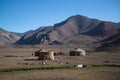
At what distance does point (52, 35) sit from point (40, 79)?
520 feet

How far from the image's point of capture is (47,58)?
46000 mm

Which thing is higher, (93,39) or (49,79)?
(93,39)

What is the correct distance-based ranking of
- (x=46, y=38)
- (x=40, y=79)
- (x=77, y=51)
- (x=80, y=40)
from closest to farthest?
1. (x=40, y=79)
2. (x=77, y=51)
3. (x=80, y=40)
4. (x=46, y=38)

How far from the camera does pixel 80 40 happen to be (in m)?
160

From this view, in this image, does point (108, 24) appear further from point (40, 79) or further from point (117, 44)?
point (40, 79)

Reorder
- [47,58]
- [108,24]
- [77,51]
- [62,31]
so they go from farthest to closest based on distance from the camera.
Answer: [62,31]
[108,24]
[77,51]
[47,58]

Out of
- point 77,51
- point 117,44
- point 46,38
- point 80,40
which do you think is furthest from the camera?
point 46,38

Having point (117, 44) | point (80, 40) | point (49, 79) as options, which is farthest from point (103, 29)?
point (49, 79)

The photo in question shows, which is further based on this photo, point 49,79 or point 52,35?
point 52,35

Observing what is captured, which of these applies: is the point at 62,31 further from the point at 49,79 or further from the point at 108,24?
the point at 49,79

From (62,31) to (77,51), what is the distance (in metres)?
141

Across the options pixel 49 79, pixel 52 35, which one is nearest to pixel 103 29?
pixel 52 35

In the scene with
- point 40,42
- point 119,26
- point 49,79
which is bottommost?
point 49,79

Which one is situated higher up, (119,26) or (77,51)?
(119,26)
